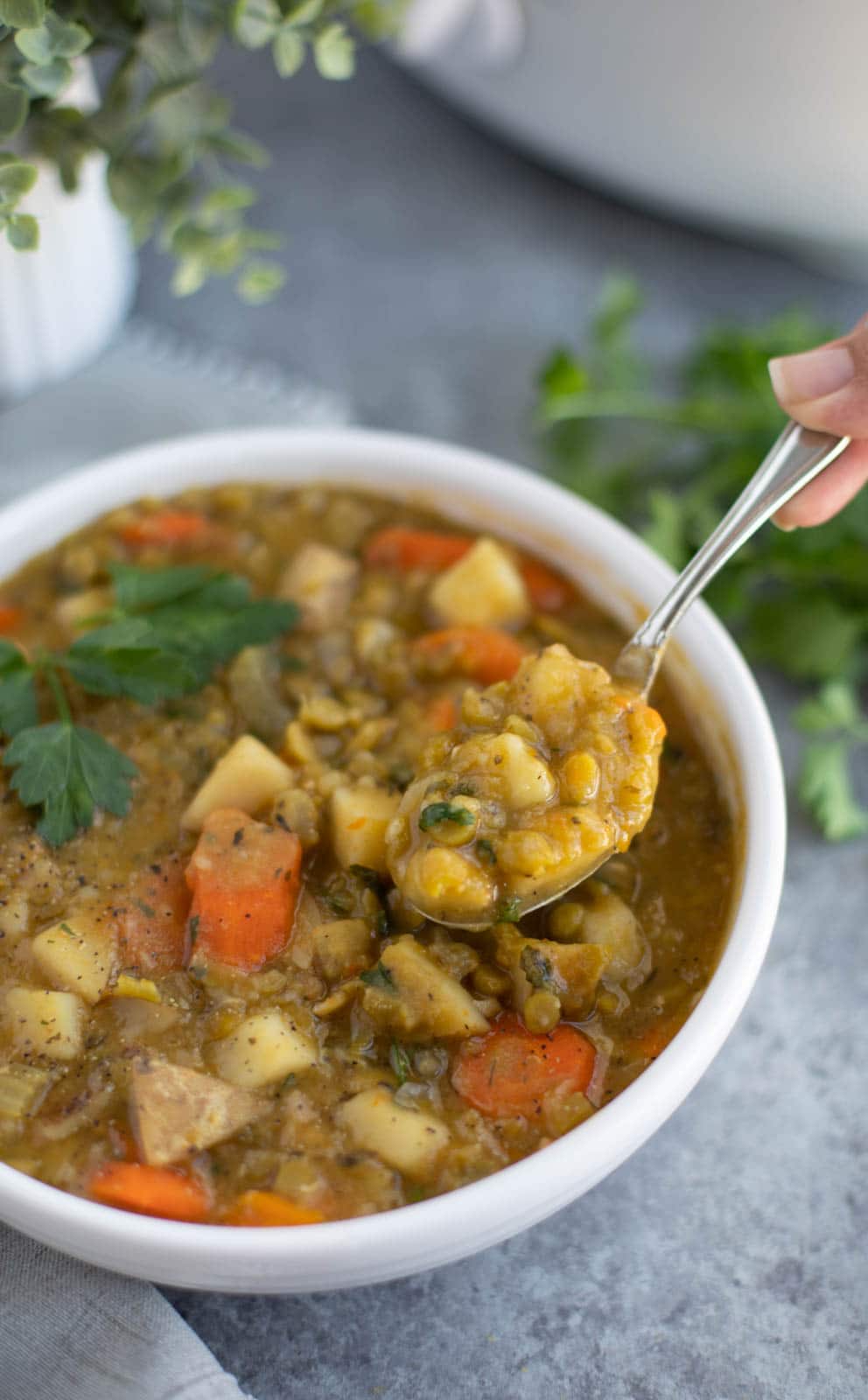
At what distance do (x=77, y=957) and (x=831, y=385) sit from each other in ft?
5.31

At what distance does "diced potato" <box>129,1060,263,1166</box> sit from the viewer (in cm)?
210

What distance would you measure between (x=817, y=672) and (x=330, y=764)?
4.78 feet

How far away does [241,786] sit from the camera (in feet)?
8.23

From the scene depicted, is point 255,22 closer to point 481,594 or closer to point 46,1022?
point 481,594

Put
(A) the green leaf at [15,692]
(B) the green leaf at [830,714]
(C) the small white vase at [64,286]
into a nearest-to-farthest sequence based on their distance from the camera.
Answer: (A) the green leaf at [15,692], (B) the green leaf at [830,714], (C) the small white vase at [64,286]

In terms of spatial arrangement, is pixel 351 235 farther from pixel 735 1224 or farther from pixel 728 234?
pixel 735 1224

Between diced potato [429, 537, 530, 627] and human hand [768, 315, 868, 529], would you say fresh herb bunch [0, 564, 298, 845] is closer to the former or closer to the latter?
diced potato [429, 537, 530, 627]

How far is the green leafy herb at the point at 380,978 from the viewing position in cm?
223

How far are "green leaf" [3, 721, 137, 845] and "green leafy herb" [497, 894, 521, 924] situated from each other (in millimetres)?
729

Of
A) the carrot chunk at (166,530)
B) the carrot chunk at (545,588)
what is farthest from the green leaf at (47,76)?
the carrot chunk at (545,588)

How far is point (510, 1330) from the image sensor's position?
2367 millimetres

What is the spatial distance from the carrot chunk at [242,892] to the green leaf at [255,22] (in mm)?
1523

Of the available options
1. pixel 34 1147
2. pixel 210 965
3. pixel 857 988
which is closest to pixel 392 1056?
pixel 210 965

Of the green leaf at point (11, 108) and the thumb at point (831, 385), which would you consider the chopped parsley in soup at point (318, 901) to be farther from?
the green leaf at point (11, 108)
